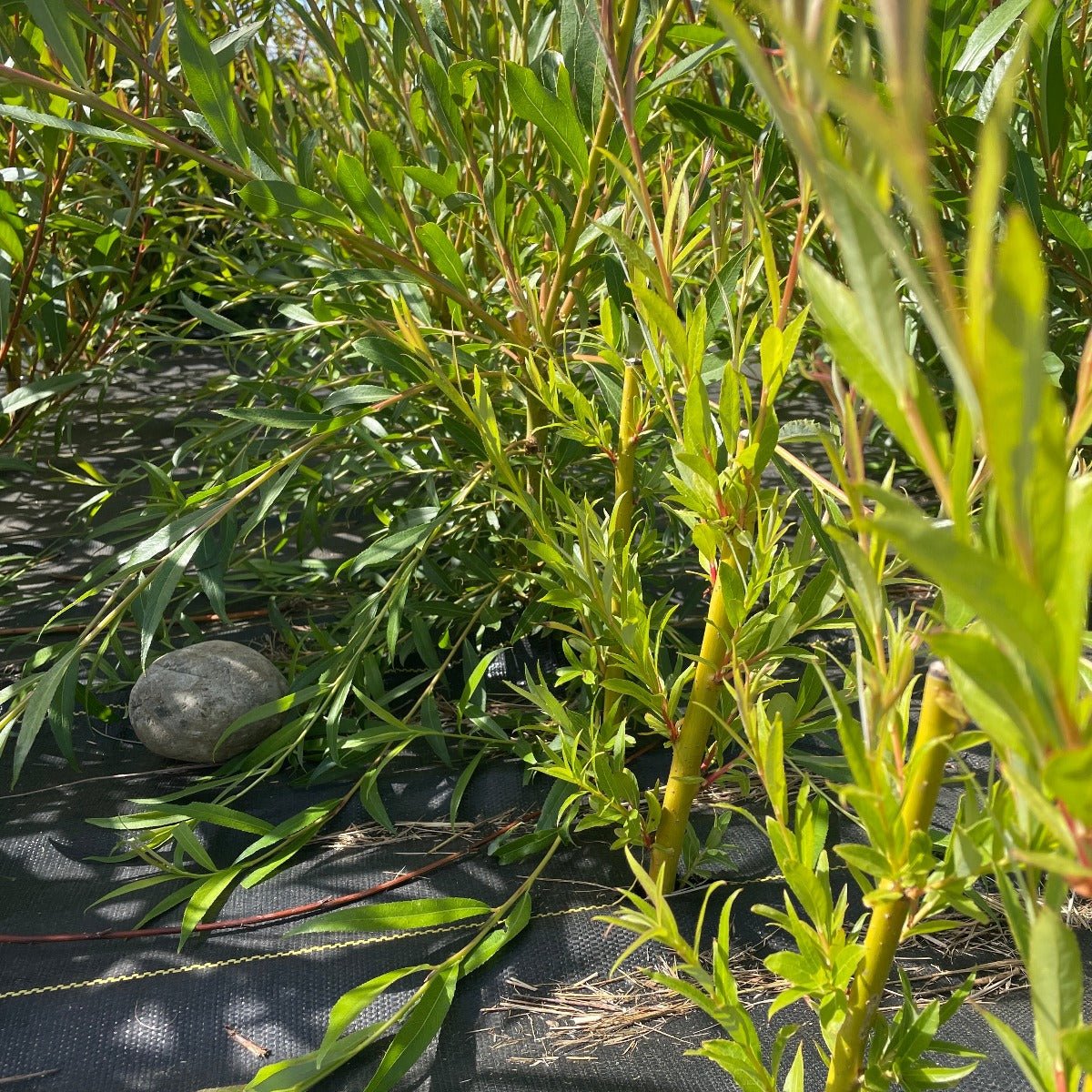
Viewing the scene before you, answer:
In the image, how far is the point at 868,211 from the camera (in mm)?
182

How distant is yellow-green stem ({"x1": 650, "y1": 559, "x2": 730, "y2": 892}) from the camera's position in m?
0.61

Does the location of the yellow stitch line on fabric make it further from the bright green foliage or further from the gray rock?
the gray rock

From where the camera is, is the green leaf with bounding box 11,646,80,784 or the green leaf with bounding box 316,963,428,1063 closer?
the green leaf with bounding box 316,963,428,1063

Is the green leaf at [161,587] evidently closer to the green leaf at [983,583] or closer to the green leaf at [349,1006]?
the green leaf at [349,1006]

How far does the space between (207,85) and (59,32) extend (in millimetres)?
99

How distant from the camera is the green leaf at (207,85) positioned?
0.68m

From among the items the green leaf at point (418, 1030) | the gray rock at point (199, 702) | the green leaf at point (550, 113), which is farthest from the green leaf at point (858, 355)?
the gray rock at point (199, 702)

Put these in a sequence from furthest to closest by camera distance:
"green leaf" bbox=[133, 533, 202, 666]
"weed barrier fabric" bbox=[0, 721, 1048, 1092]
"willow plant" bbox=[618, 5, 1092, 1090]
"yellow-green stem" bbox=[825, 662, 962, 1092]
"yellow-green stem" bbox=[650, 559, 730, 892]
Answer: "green leaf" bbox=[133, 533, 202, 666] → "weed barrier fabric" bbox=[0, 721, 1048, 1092] → "yellow-green stem" bbox=[650, 559, 730, 892] → "yellow-green stem" bbox=[825, 662, 962, 1092] → "willow plant" bbox=[618, 5, 1092, 1090]

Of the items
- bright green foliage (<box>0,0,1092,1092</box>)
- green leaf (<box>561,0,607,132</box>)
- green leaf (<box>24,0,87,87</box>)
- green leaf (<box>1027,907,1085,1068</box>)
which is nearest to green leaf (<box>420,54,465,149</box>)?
bright green foliage (<box>0,0,1092,1092</box>)

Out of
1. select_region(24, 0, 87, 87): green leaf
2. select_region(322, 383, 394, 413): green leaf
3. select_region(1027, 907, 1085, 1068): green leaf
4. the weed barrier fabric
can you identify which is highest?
select_region(24, 0, 87, 87): green leaf

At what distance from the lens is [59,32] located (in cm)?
68

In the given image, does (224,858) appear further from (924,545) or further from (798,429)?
(924,545)

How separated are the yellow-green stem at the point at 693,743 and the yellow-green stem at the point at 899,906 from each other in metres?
0.17

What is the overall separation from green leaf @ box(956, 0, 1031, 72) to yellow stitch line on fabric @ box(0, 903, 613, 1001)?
2.27 feet
